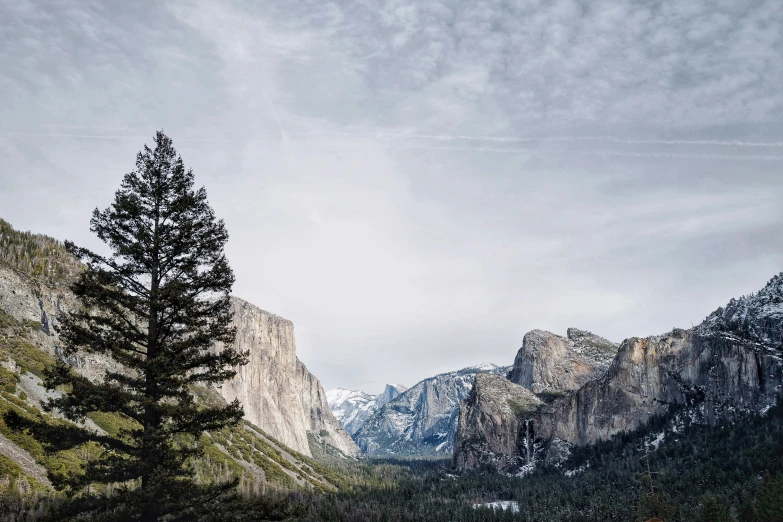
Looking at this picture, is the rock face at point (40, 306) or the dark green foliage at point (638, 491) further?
the dark green foliage at point (638, 491)

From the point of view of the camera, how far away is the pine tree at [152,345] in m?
17.1

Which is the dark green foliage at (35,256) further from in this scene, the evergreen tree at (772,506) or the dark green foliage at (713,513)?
the evergreen tree at (772,506)

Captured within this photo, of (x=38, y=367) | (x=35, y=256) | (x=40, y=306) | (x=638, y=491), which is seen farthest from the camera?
(x=638, y=491)

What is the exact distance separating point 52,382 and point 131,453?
355 cm

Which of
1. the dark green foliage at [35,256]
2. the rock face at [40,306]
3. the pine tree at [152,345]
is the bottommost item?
the pine tree at [152,345]

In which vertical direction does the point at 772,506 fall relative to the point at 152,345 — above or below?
below

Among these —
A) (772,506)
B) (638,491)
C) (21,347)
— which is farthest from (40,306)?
(638,491)

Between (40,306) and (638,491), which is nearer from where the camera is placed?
(40,306)

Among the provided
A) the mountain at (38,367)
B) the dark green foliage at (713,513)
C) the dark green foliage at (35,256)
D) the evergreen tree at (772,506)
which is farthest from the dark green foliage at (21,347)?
the evergreen tree at (772,506)

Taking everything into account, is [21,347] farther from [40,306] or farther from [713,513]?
[713,513]

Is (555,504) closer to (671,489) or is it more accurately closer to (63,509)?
(671,489)

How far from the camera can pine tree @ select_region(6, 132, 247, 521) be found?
1712cm

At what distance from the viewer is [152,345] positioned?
19156 millimetres

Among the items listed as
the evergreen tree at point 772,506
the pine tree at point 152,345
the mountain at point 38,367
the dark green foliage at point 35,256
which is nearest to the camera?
the pine tree at point 152,345
